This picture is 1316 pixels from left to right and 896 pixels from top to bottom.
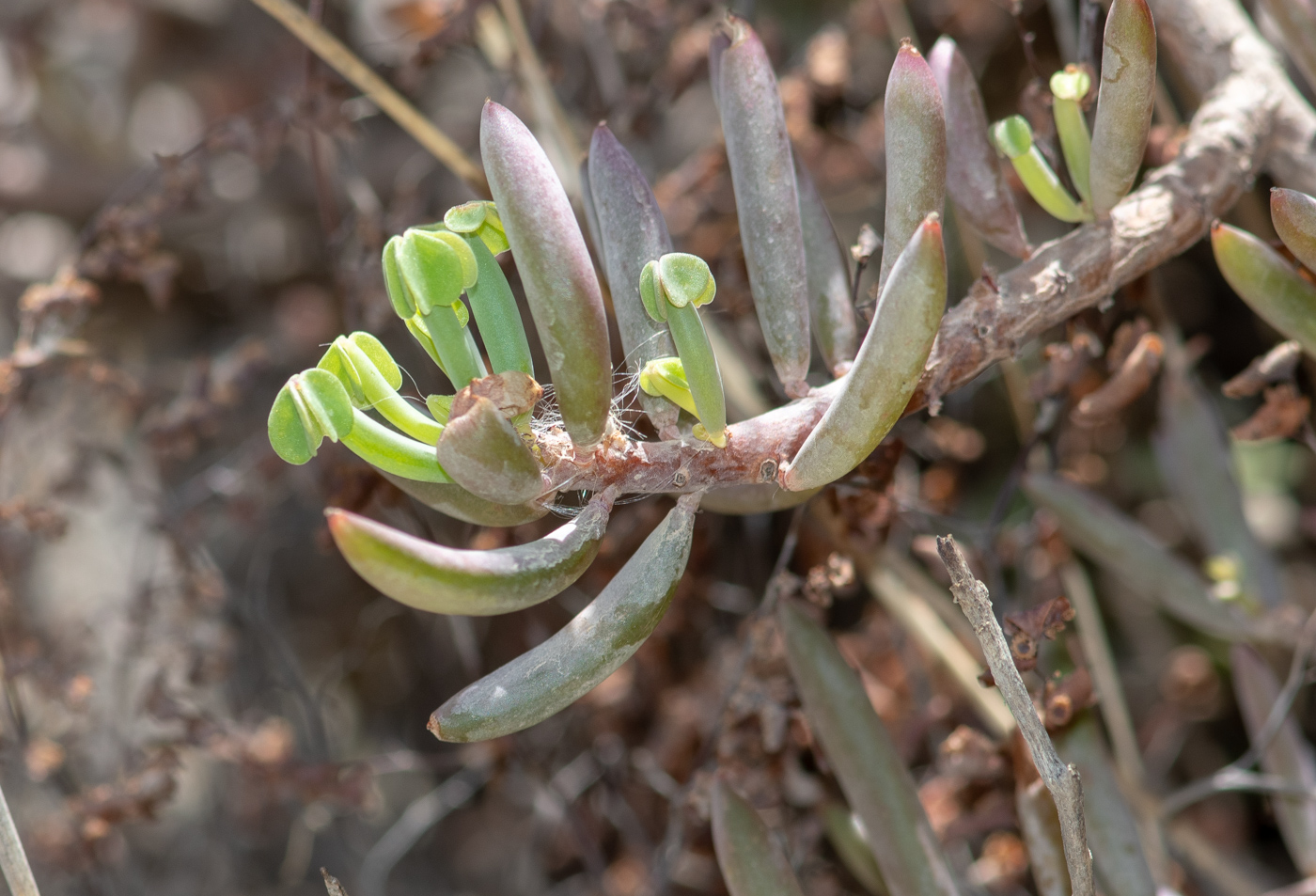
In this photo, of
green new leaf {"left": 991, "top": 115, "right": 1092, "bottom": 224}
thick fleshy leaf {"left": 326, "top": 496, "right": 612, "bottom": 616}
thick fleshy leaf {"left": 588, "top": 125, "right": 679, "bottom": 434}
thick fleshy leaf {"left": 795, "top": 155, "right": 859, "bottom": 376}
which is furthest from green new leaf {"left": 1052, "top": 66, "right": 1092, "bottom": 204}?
thick fleshy leaf {"left": 326, "top": 496, "right": 612, "bottom": 616}

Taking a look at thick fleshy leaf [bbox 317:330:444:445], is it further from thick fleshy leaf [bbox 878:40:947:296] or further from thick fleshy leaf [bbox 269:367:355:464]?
thick fleshy leaf [bbox 878:40:947:296]

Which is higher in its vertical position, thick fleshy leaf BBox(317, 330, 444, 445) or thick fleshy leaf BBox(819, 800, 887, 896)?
thick fleshy leaf BBox(317, 330, 444, 445)

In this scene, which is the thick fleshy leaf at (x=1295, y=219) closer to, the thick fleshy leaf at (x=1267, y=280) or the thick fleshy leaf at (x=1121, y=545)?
the thick fleshy leaf at (x=1267, y=280)

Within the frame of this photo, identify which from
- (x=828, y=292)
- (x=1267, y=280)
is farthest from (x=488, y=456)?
(x=1267, y=280)

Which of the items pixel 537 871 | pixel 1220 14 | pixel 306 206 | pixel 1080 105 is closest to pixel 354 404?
pixel 1080 105

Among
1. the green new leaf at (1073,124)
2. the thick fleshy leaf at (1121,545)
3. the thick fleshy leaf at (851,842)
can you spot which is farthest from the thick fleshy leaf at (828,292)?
the thick fleshy leaf at (851,842)

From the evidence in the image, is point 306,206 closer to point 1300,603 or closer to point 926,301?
point 926,301

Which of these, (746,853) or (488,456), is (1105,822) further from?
(488,456)
